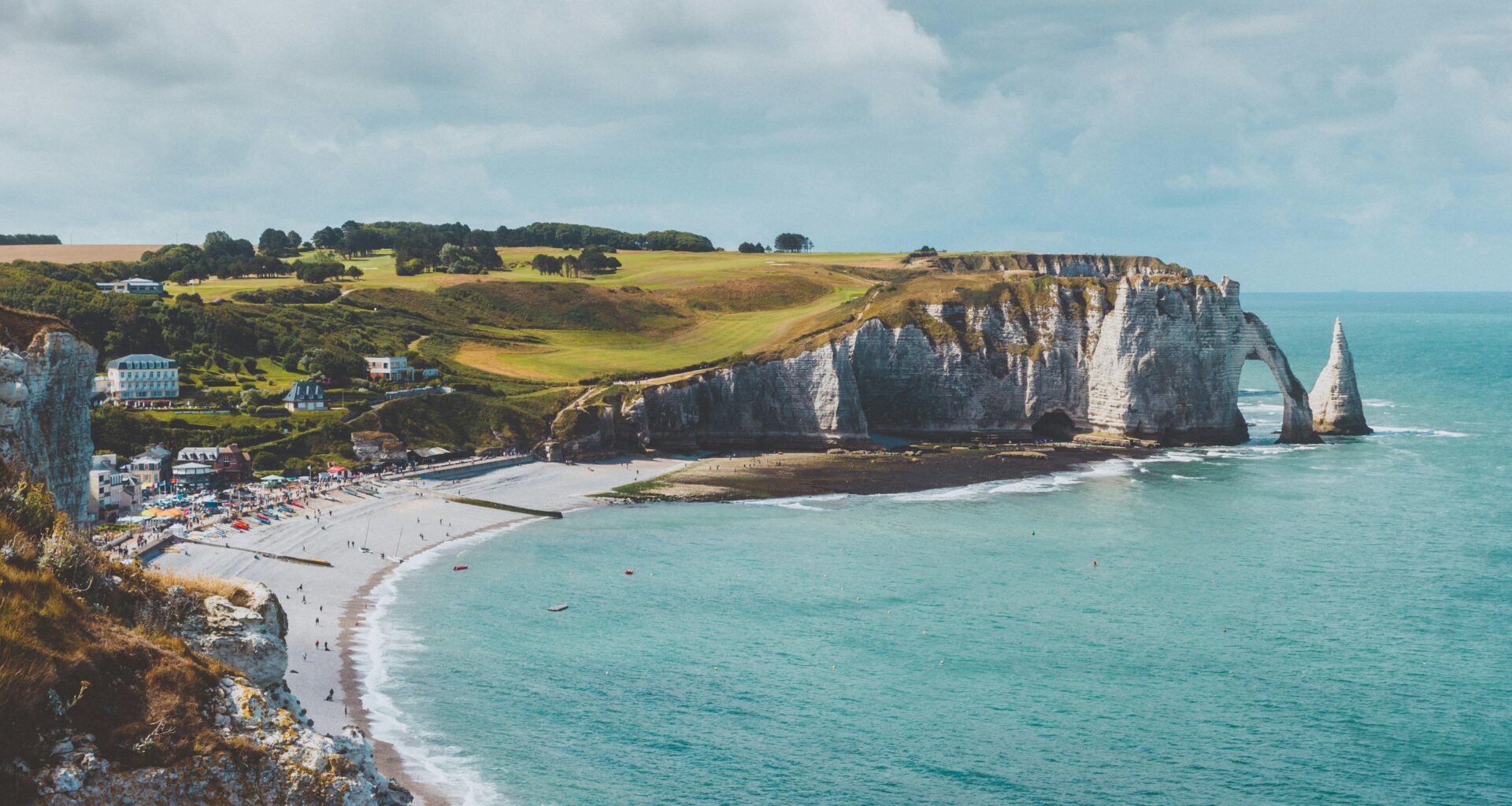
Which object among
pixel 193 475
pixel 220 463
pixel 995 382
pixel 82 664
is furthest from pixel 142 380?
pixel 82 664

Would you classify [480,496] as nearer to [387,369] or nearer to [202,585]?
[387,369]

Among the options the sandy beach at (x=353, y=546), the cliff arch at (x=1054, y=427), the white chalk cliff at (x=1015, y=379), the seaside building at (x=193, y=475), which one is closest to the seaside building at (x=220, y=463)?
the seaside building at (x=193, y=475)

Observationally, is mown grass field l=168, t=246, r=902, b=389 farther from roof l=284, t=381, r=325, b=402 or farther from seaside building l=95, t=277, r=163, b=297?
roof l=284, t=381, r=325, b=402

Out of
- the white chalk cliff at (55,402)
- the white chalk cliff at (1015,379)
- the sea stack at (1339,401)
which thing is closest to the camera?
the white chalk cliff at (55,402)

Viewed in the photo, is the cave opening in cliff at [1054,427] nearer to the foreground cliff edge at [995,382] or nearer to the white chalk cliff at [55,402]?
the foreground cliff edge at [995,382]

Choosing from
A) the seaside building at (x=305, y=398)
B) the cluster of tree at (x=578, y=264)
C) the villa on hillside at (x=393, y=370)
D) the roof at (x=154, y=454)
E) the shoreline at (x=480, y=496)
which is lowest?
the shoreline at (x=480, y=496)

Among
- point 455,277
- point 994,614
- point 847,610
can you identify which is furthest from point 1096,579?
point 455,277

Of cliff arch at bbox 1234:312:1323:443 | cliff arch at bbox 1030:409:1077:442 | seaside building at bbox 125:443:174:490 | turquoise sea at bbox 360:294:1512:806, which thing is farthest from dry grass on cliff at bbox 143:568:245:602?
cliff arch at bbox 1234:312:1323:443
